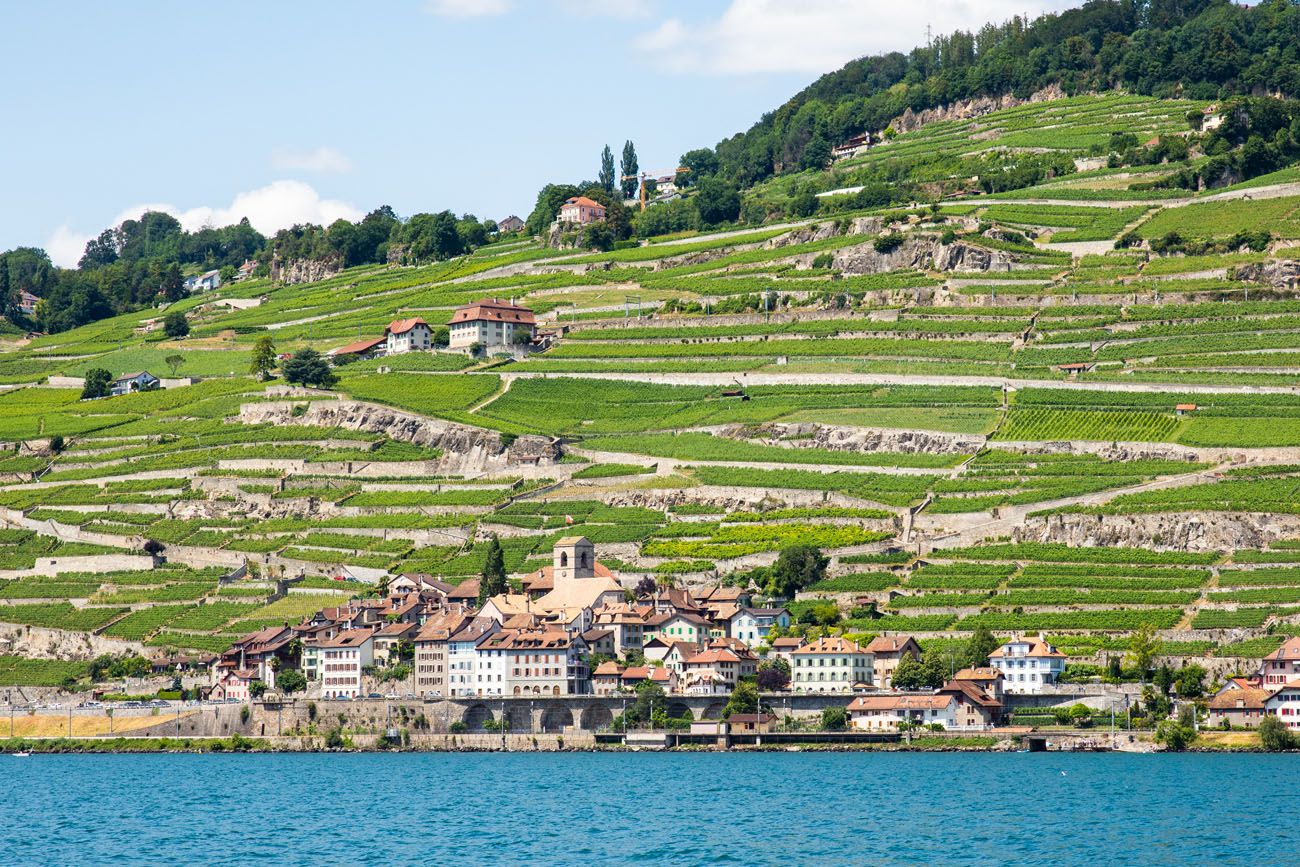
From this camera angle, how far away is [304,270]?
190 meters

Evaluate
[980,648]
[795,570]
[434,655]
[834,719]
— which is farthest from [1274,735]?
[434,655]

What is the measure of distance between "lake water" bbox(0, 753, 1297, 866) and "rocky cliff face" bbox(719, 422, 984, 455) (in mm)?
23939

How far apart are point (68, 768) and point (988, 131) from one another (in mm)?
104150

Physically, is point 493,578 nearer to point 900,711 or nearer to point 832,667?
point 832,667

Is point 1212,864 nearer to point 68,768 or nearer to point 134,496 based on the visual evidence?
point 68,768

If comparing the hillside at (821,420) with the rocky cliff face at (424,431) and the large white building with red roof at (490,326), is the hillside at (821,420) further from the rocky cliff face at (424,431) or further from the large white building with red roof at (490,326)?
the large white building with red roof at (490,326)

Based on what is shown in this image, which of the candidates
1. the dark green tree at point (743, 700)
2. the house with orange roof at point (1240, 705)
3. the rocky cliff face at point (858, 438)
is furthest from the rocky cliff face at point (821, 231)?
the house with orange roof at point (1240, 705)

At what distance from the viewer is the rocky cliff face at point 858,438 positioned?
99875mm

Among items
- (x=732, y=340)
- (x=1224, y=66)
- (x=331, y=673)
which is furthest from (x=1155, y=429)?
(x=1224, y=66)

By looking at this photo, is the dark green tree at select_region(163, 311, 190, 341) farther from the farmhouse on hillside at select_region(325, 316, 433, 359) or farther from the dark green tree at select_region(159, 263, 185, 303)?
the dark green tree at select_region(159, 263, 185, 303)

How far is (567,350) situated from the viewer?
12800 cm

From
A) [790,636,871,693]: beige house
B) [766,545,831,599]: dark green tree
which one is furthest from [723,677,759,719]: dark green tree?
[766,545,831,599]: dark green tree

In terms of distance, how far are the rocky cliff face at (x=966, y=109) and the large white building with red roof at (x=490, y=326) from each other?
60.3 meters

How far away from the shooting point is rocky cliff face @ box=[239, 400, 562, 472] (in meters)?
109
